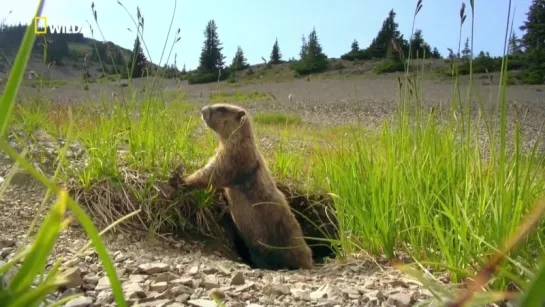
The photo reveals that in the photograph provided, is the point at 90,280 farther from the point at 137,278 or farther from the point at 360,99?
the point at 360,99

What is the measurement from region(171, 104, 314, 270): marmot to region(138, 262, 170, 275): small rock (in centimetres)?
122

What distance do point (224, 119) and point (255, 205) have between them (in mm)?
866

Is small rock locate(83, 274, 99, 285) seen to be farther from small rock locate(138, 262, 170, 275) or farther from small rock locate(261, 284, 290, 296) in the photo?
small rock locate(261, 284, 290, 296)

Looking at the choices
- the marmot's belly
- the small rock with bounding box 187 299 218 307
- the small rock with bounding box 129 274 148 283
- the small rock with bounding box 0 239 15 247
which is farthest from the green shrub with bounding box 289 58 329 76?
the small rock with bounding box 187 299 218 307

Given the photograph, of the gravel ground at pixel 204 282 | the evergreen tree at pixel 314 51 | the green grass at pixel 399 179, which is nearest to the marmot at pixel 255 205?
the green grass at pixel 399 179

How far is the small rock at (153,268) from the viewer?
93.3 inches

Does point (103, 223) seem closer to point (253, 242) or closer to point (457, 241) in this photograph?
point (253, 242)

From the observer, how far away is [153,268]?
2371mm

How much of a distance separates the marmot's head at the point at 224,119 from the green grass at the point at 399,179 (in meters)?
0.25

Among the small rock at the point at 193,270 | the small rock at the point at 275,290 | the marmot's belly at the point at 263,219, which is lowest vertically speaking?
the marmot's belly at the point at 263,219

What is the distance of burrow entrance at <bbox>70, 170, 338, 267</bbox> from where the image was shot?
3.45 metres

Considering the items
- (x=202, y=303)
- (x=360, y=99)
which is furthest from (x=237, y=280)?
(x=360, y=99)

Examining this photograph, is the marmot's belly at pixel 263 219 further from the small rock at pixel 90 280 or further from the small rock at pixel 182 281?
the small rock at pixel 90 280

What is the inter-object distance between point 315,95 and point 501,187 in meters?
17.2
